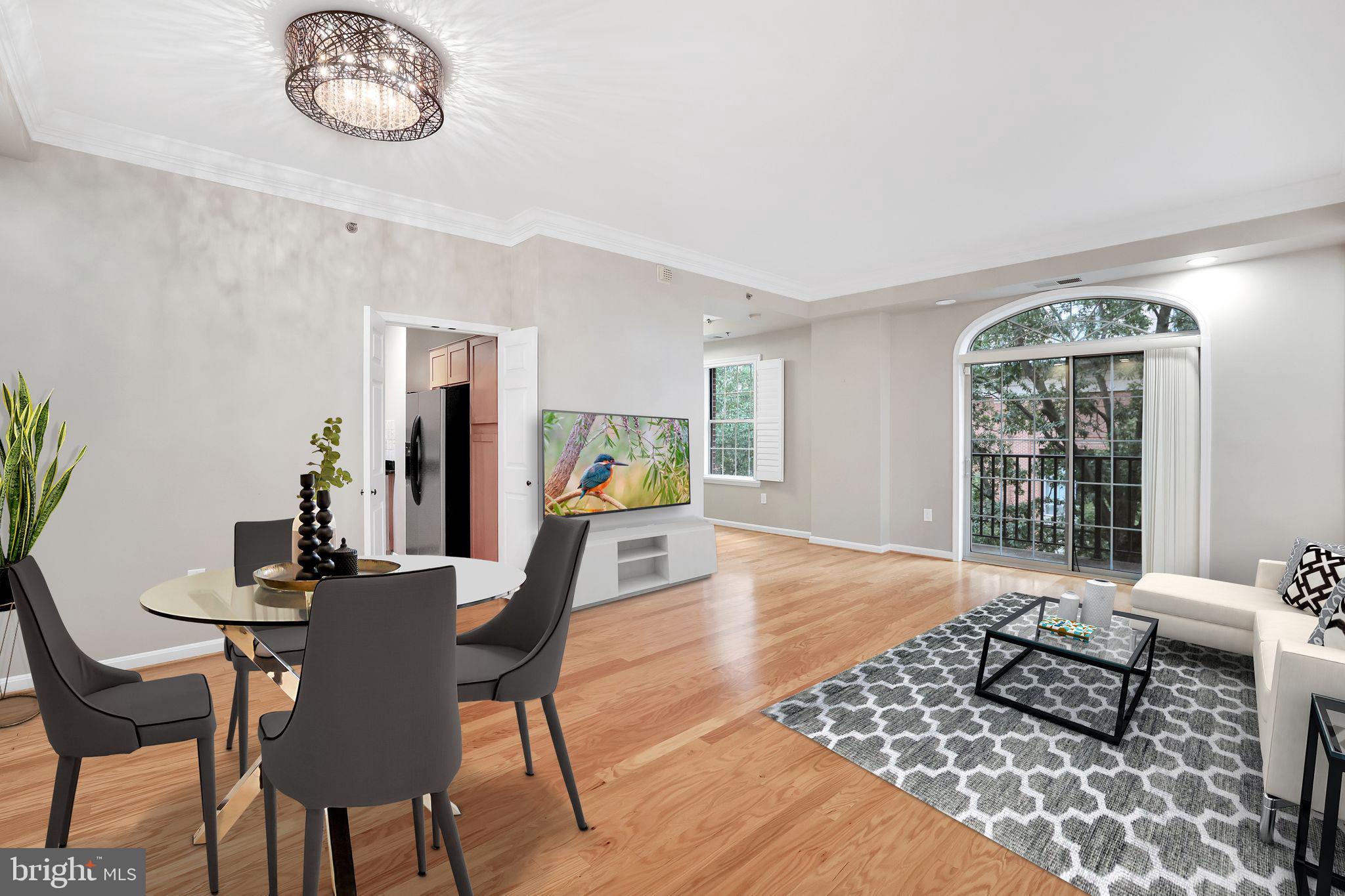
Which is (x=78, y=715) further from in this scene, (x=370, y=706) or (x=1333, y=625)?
(x=1333, y=625)

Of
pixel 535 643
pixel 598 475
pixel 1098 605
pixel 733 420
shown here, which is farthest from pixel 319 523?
pixel 733 420

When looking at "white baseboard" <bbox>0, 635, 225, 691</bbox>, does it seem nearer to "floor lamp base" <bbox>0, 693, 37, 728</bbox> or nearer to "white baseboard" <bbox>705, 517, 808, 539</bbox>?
"floor lamp base" <bbox>0, 693, 37, 728</bbox>

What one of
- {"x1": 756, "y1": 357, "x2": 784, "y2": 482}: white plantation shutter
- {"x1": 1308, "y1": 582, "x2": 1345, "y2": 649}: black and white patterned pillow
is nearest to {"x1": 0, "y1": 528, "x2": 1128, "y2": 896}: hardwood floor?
{"x1": 1308, "y1": 582, "x2": 1345, "y2": 649}: black and white patterned pillow

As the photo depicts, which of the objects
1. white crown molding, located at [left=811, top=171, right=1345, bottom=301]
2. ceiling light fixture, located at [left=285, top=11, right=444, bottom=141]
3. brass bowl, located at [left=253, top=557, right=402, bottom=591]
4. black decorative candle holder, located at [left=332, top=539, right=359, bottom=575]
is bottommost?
brass bowl, located at [left=253, top=557, right=402, bottom=591]

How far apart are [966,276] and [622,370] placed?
3122 mm

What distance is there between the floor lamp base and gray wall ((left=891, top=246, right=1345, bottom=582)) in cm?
699

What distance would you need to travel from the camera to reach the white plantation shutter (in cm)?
719

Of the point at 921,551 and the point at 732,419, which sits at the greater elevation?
the point at 732,419

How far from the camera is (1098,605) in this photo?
2.95 m

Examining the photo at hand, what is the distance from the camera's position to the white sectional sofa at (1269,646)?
Answer: 1.77m

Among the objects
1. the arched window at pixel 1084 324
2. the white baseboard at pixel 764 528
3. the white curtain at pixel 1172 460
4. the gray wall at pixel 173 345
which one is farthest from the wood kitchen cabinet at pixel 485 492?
the white curtain at pixel 1172 460

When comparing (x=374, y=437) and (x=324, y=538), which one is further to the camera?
(x=374, y=437)

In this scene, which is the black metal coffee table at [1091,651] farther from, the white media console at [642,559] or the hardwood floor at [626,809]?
the white media console at [642,559]

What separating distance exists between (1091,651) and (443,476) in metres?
4.72
